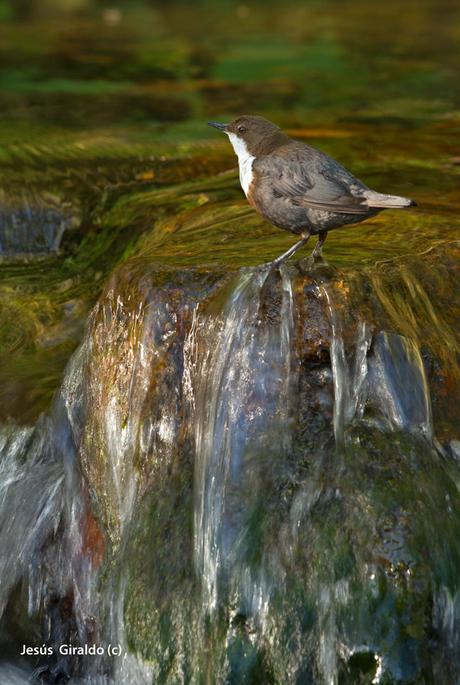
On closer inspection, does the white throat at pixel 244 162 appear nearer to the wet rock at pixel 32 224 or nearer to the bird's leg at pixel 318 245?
the bird's leg at pixel 318 245

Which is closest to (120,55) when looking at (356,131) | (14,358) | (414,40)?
(414,40)

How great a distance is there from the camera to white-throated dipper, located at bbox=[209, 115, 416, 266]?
423cm

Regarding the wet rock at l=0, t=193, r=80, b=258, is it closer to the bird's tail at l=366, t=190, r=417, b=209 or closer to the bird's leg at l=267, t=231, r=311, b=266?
the bird's leg at l=267, t=231, r=311, b=266

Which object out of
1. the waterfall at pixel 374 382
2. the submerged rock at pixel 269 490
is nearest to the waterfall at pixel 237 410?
the submerged rock at pixel 269 490

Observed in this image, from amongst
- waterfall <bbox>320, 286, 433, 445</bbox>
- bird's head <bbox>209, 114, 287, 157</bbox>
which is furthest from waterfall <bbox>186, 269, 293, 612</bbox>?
bird's head <bbox>209, 114, 287, 157</bbox>

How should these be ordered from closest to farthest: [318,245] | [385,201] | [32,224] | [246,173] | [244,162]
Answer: [385,201] → [318,245] → [246,173] → [244,162] → [32,224]

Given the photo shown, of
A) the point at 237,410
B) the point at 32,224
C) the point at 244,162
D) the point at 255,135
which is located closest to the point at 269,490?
the point at 237,410

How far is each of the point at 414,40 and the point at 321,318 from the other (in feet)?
31.1

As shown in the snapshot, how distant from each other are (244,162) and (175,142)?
346 cm

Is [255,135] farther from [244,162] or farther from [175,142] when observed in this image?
[175,142]

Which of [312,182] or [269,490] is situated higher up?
[312,182]

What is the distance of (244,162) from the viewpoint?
4777mm

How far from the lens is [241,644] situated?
4035 mm

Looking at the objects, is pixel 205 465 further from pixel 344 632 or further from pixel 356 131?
pixel 356 131
